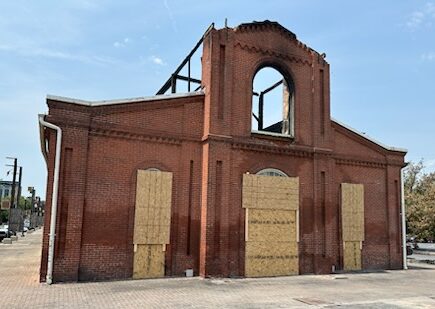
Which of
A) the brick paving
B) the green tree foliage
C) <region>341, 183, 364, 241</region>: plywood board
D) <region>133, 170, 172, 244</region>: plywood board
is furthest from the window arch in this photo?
the green tree foliage

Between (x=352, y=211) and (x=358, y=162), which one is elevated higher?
(x=358, y=162)

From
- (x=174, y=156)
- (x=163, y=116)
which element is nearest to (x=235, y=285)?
(x=174, y=156)

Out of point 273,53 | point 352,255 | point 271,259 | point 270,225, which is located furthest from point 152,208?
point 352,255

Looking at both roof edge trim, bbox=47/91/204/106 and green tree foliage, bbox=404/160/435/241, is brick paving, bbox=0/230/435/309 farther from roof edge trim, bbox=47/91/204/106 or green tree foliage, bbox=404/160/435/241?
green tree foliage, bbox=404/160/435/241

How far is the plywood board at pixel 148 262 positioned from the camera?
14.3 metres

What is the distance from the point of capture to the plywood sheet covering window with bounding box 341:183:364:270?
18.1 meters

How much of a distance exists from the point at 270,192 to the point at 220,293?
5.49m

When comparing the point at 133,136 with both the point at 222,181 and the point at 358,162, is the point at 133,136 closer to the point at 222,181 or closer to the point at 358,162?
the point at 222,181

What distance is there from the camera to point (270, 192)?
54.2 ft

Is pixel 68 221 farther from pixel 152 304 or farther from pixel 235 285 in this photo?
pixel 235 285

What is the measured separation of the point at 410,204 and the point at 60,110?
2867 centimetres

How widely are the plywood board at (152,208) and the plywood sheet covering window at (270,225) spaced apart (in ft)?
9.68

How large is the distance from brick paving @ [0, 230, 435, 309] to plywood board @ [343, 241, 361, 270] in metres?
2.04

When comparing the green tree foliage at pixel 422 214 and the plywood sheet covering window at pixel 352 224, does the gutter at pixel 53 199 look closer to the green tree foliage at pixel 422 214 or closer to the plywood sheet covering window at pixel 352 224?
the plywood sheet covering window at pixel 352 224
